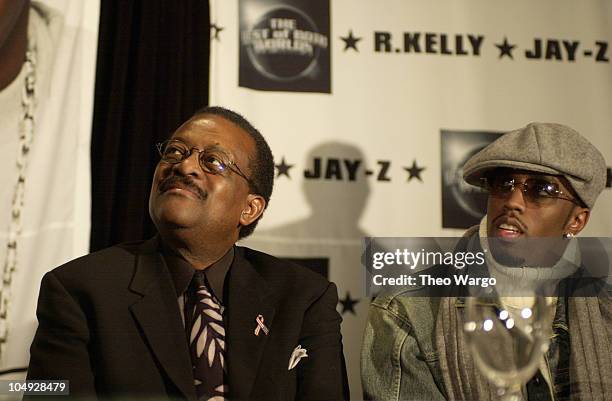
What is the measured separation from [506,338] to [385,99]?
1.41 meters

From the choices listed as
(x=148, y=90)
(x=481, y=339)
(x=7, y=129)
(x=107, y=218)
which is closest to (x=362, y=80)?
(x=148, y=90)

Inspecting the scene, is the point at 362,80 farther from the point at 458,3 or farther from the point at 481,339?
the point at 481,339

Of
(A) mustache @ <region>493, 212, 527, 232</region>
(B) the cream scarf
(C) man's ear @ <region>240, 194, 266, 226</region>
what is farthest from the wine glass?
(C) man's ear @ <region>240, 194, 266, 226</region>

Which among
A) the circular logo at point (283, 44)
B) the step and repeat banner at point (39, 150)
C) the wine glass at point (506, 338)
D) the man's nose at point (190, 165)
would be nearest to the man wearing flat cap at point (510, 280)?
the wine glass at point (506, 338)

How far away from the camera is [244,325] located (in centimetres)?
154

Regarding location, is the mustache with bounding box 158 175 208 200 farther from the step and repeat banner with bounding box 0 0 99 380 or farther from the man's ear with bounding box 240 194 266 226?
the step and repeat banner with bounding box 0 0 99 380

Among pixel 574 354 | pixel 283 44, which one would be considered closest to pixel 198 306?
pixel 574 354

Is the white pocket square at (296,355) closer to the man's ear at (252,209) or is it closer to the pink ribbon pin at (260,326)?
the pink ribbon pin at (260,326)

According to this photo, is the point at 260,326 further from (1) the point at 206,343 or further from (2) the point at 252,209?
(2) the point at 252,209

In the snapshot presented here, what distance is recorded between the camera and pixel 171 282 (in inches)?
60.8

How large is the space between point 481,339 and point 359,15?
1.55 metres

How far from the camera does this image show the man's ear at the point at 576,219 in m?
1.81

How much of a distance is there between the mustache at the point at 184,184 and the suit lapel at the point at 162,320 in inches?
6.5

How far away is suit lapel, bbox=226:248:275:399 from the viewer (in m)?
1.47
